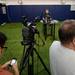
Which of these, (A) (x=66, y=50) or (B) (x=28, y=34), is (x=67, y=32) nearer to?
(A) (x=66, y=50)

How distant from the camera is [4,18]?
8.32 meters

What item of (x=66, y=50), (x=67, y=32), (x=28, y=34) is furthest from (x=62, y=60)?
(x=28, y=34)

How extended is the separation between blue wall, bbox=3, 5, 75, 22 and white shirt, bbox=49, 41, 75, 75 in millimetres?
A: 6891

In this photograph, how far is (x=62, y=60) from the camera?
1475 millimetres

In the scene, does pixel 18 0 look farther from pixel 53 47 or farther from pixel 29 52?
pixel 53 47

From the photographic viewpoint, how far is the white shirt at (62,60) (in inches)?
55.5

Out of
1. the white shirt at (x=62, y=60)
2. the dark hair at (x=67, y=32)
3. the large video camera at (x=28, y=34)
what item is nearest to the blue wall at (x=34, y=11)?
the large video camera at (x=28, y=34)

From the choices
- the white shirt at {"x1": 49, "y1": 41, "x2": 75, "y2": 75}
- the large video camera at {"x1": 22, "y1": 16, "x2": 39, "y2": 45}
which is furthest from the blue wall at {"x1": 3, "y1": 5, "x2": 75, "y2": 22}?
the white shirt at {"x1": 49, "y1": 41, "x2": 75, "y2": 75}

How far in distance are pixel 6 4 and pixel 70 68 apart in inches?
284

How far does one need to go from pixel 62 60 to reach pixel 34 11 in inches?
278

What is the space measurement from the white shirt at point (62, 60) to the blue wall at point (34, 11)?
689cm

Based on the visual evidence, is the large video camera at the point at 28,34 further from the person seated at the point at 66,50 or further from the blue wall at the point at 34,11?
the blue wall at the point at 34,11

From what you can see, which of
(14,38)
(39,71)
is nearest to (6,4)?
(14,38)

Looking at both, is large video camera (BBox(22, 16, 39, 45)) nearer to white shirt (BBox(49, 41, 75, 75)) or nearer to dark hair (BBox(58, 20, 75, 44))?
white shirt (BBox(49, 41, 75, 75))
